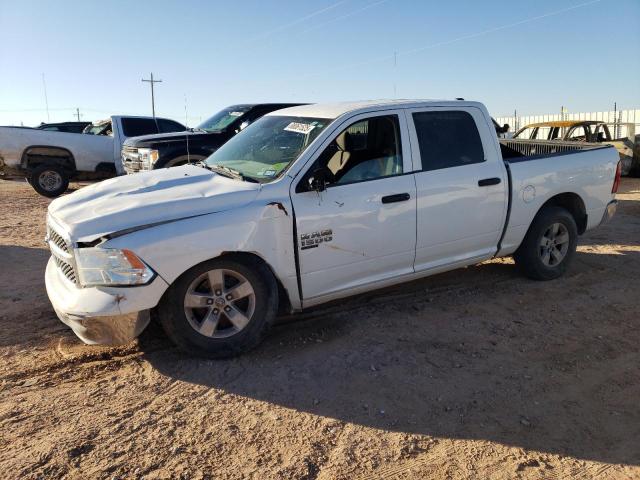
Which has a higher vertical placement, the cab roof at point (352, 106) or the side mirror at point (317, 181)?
the cab roof at point (352, 106)

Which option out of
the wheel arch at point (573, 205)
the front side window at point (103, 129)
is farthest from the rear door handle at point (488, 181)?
the front side window at point (103, 129)

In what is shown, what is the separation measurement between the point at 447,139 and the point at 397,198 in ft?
2.95

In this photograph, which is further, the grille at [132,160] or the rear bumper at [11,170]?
the rear bumper at [11,170]

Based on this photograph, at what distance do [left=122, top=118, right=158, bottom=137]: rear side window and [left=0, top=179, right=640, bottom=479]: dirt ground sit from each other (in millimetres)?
8447

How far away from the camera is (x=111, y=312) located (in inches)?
138

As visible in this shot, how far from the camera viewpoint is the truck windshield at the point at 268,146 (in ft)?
14.2

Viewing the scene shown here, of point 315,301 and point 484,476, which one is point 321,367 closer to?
point 315,301

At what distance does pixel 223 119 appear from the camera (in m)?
10.3

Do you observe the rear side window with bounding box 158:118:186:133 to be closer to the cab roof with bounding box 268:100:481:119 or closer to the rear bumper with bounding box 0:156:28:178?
the rear bumper with bounding box 0:156:28:178

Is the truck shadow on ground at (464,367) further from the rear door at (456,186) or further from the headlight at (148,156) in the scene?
the headlight at (148,156)

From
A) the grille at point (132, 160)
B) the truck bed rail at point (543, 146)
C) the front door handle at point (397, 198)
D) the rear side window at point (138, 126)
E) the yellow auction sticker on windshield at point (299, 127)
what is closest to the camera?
the front door handle at point (397, 198)

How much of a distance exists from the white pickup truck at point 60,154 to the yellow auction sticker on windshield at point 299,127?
29.1 ft

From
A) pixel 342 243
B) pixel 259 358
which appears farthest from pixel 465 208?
pixel 259 358

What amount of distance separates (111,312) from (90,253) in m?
0.41
